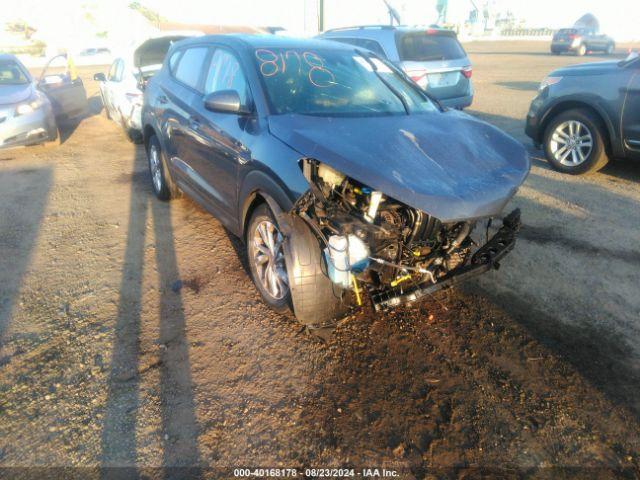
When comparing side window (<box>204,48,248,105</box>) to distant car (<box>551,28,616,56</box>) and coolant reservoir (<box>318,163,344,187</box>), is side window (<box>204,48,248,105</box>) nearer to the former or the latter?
coolant reservoir (<box>318,163,344,187</box>)

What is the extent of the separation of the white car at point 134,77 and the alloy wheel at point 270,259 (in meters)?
5.19

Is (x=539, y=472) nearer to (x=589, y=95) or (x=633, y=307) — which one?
(x=633, y=307)

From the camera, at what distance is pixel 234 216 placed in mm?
3498

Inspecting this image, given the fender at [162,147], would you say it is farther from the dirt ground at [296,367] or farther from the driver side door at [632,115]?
the driver side door at [632,115]

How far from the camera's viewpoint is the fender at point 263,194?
2.78 meters

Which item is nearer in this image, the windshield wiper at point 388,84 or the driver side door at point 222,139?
the driver side door at point 222,139

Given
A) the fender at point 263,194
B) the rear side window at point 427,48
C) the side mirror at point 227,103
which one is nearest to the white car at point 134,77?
the rear side window at point 427,48

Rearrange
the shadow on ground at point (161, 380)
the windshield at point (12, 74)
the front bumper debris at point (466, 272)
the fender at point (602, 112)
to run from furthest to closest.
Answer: the windshield at point (12, 74) → the fender at point (602, 112) → the front bumper debris at point (466, 272) → the shadow on ground at point (161, 380)

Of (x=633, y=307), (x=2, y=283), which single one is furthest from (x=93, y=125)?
(x=633, y=307)

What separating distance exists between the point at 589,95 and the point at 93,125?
9847 millimetres

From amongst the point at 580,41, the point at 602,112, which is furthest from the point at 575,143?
the point at 580,41

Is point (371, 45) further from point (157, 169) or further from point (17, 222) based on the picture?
point (17, 222)

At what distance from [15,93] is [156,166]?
3949 millimetres

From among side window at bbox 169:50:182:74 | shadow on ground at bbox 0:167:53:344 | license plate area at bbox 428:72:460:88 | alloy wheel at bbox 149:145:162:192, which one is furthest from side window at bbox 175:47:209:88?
license plate area at bbox 428:72:460:88
